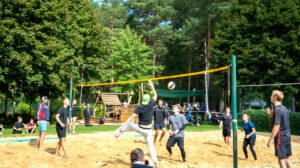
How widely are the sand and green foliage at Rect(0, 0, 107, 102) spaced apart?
501 cm

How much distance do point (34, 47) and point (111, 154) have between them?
826 cm

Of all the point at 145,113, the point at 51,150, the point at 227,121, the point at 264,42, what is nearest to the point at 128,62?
the point at 264,42

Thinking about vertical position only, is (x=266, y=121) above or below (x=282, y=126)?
below

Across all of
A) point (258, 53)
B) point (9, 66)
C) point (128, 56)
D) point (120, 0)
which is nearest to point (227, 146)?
point (258, 53)

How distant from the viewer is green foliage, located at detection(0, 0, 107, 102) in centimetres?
1271

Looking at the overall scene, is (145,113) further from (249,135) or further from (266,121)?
(266,121)

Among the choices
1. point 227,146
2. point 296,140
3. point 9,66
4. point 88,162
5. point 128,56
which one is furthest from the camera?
point 128,56

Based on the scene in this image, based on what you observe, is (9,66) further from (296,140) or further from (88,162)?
(296,140)

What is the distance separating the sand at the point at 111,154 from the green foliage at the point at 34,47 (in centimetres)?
501

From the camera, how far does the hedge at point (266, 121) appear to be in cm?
1184

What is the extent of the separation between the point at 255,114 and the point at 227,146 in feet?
17.6

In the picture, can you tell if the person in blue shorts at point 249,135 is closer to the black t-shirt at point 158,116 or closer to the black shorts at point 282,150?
the black shorts at point 282,150

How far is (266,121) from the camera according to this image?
1282 centimetres

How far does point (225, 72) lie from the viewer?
696 inches
